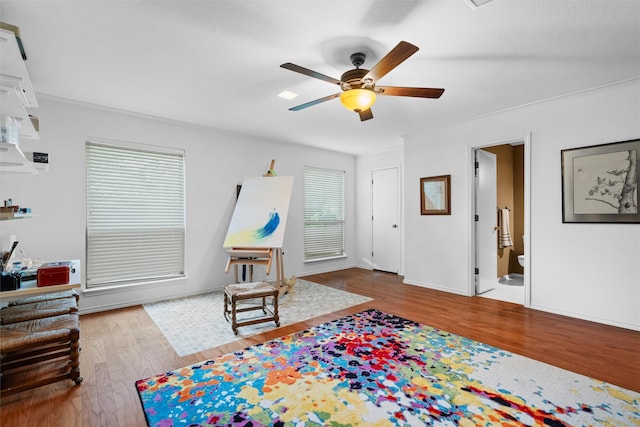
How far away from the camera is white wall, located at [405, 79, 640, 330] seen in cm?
308

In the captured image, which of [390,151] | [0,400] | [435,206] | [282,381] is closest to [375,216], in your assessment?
[390,151]

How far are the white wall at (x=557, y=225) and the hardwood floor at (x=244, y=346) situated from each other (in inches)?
11.0

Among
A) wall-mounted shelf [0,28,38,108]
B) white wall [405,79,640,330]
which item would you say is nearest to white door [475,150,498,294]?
white wall [405,79,640,330]

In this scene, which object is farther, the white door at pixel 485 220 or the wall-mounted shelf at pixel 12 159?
the white door at pixel 485 220

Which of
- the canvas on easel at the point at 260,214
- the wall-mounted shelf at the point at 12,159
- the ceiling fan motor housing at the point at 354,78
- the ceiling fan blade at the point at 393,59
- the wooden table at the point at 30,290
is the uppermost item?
the ceiling fan motor housing at the point at 354,78

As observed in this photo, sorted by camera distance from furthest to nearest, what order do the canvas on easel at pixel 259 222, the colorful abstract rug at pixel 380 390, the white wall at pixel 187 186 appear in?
the canvas on easel at pixel 259 222 → the white wall at pixel 187 186 → the colorful abstract rug at pixel 380 390

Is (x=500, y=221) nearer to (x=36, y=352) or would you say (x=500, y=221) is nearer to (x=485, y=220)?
(x=485, y=220)

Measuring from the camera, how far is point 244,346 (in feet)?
8.97

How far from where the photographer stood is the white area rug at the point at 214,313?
2.91 m

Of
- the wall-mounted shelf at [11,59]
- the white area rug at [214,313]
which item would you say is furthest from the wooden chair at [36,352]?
the wall-mounted shelf at [11,59]

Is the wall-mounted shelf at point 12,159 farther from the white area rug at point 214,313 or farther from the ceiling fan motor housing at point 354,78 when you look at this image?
the ceiling fan motor housing at point 354,78

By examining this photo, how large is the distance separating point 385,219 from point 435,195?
1626 millimetres

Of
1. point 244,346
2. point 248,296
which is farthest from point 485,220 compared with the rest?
point 244,346

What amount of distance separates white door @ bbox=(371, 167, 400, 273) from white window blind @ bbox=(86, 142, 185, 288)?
12.4 ft
